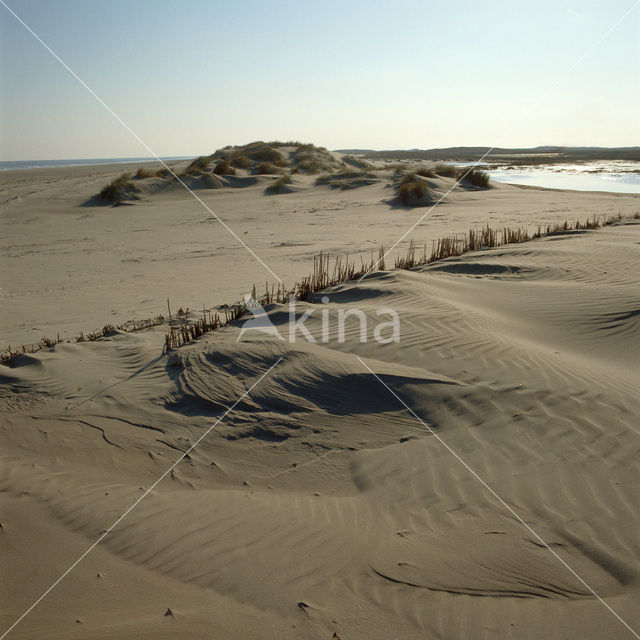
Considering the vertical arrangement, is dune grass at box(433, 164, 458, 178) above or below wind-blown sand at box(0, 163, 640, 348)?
above

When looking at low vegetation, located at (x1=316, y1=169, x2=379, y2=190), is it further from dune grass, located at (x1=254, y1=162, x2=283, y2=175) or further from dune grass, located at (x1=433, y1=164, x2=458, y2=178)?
dune grass, located at (x1=254, y1=162, x2=283, y2=175)

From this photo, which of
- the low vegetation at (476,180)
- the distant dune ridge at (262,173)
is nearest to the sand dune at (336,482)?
the distant dune ridge at (262,173)

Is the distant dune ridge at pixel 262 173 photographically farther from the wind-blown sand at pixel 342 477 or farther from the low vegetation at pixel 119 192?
the wind-blown sand at pixel 342 477

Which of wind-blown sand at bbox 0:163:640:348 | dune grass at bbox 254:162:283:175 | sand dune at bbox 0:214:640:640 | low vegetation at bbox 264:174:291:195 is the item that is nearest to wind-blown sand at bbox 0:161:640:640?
sand dune at bbox 0:214:640:640

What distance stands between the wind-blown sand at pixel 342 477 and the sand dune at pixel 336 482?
14 millimetres

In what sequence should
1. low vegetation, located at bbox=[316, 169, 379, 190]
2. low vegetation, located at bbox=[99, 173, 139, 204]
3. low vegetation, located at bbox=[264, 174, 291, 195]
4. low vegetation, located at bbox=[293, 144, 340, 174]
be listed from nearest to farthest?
low vegetation, located at bbox=[99, 173, 139, 204] < low vegetation, located at bbox=[264, 174, 291, 195] < low vegetation, located at bbox=[316, 169, 379, 190] < low vegetation, located at bbox=[293, 144, 340, 174]

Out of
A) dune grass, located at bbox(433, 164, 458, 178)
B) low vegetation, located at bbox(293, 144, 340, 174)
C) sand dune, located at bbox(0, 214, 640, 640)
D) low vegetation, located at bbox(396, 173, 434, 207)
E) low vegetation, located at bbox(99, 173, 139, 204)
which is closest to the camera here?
sand dune, located at bbox(0, 214, 640, 640)

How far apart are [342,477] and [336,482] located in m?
0.06

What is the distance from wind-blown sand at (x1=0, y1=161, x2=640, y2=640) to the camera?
2500 millimetres

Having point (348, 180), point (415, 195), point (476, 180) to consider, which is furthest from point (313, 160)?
point (415, 195)

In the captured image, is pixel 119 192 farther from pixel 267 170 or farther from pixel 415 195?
pixel 415 195

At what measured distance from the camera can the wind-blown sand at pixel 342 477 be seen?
2500 millimetres

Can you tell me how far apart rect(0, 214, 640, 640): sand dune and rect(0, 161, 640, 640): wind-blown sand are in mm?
14

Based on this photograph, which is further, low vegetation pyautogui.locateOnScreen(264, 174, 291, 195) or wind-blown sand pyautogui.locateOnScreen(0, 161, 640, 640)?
low vegetation pyautogui.locateOnScreen(264, 174, 291, 195)
